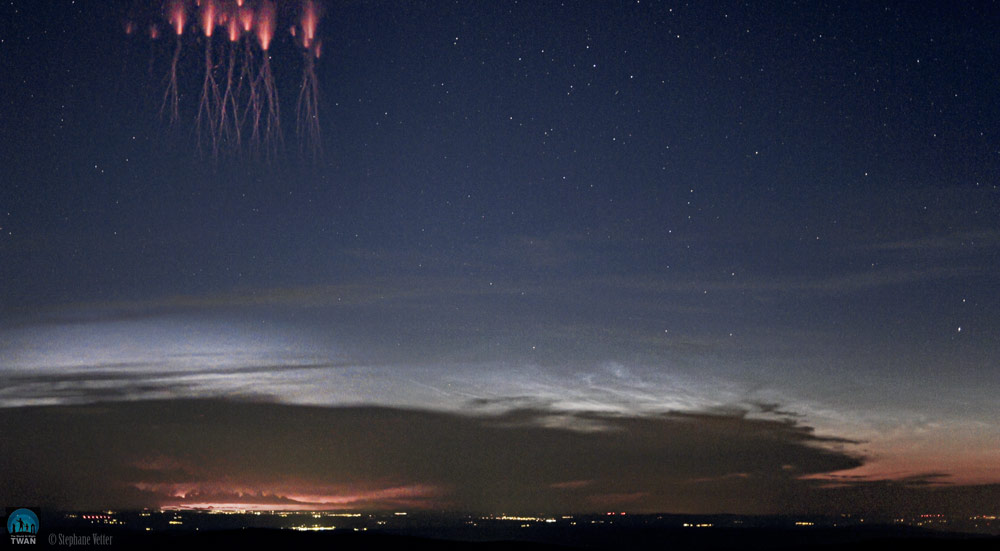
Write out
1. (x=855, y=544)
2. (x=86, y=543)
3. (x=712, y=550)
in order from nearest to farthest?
(x=86, y=543) → (x=712, y=550) → (x=855, y=544)

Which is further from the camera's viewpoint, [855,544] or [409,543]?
[855,544]

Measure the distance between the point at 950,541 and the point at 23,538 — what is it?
100ft

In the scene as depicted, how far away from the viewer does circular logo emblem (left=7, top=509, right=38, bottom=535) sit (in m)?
25.5

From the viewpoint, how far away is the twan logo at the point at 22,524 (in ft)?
83.8

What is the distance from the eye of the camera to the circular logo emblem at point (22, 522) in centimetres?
2552

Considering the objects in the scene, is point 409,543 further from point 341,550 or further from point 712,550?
point 712,550

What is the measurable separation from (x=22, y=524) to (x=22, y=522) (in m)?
0.06

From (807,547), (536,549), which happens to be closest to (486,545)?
(536,549)

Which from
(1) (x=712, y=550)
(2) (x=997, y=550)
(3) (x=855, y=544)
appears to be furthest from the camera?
(3) (x=855, y=544)

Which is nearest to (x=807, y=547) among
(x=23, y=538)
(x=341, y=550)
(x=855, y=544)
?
(x=855, y=544)

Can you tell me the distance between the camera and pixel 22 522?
25.9m

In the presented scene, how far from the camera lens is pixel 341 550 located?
1122 inches

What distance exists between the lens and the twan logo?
25531 mm

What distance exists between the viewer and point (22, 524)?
1020 inches
